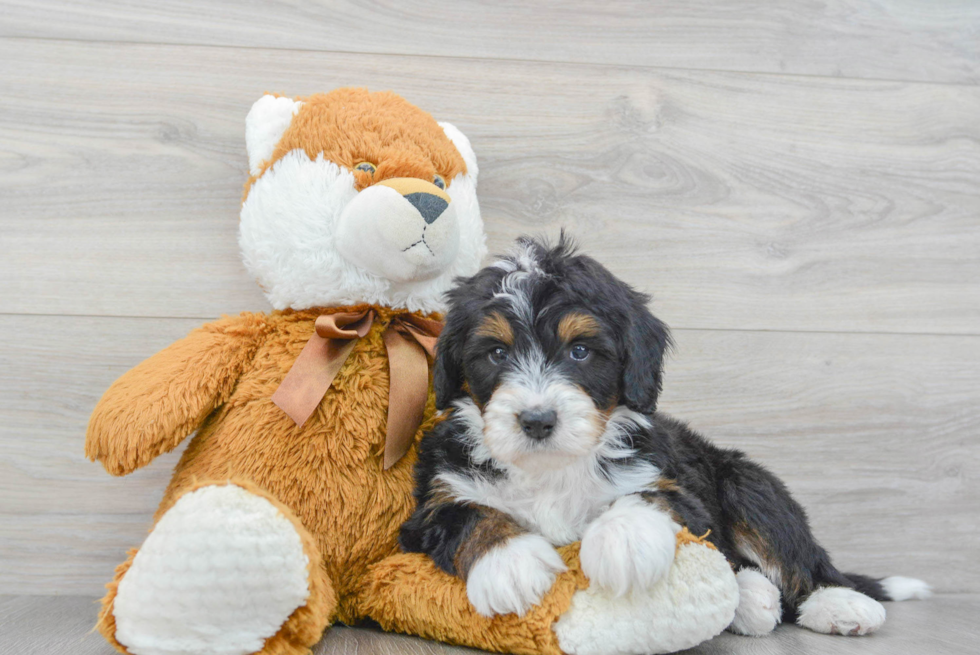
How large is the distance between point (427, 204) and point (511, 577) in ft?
2.60

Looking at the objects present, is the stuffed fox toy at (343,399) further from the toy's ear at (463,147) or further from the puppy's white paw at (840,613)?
the puppy's white paw at (840,613)

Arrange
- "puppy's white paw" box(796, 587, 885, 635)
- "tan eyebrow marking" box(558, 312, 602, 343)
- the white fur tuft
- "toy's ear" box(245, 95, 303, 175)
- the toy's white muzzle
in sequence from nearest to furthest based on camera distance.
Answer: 1. "tan eyebrow marking" box(558, 312, 602, 343)
2. the toy's white muzzle
3. "puppy's white paw" box(796, 587, 885, 635)
4. "toy's ear" box(245, 95, 303, 175)
5. the white fur tuft

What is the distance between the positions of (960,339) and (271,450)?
2.22 m

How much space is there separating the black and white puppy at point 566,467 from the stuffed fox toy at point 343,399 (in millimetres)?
74

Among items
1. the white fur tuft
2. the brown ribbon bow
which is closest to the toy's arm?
the brown ribbon bow

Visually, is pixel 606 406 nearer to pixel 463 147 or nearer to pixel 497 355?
pixel 497 355

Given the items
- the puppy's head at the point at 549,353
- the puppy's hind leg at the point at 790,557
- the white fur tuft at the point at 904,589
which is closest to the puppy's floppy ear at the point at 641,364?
the puppy's head at the point at 549,353

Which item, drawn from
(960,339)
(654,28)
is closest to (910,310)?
(960,339)

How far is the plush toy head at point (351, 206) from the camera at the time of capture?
1.59m

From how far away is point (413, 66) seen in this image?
2238 mm

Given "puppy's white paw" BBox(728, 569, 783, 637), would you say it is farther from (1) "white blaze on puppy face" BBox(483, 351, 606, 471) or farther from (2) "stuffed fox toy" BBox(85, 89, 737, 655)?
(1) "white blaze on puppy face" BBox(483, 351, 606, 471)

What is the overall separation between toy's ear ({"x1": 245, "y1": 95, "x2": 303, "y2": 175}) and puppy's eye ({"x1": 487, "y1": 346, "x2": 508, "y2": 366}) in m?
0.77

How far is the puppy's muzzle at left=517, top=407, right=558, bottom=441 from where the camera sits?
1.34m

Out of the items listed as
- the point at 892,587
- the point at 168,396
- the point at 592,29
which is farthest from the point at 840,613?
the point at 592,29
